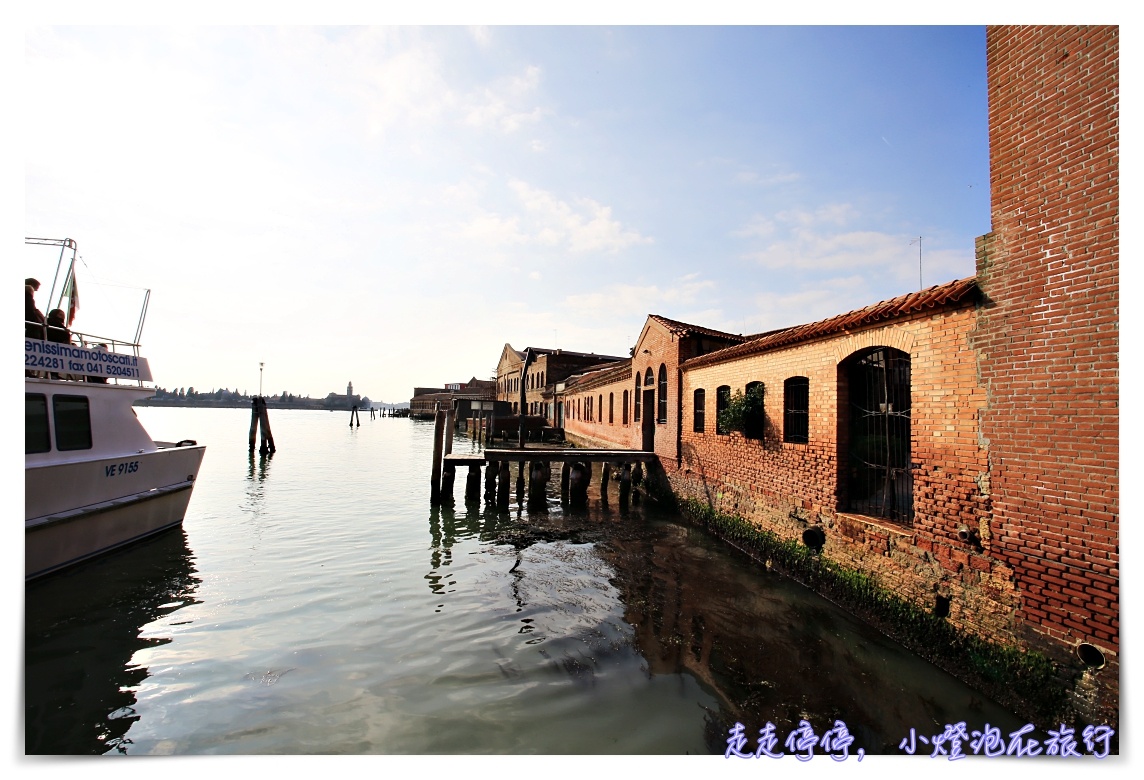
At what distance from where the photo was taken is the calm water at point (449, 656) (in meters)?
4.04

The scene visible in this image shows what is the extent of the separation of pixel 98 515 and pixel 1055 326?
492 inches

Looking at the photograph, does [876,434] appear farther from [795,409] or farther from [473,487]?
[473,487]

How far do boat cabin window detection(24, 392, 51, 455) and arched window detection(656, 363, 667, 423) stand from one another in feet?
40.2

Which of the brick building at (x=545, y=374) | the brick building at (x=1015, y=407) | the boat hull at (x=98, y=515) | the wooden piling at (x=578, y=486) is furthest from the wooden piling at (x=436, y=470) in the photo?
the brick building at (x=545, y=374)

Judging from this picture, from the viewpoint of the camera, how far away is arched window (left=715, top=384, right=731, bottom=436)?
10254 mm

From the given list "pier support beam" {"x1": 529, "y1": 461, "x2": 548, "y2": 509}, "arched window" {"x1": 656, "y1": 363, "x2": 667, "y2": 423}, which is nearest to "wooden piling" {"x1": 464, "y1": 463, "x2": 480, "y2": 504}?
"pier support beam" {"x1": 529, "y1": 461, "x2": 548, "y2": 509}

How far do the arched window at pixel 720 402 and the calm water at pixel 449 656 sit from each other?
2.51m

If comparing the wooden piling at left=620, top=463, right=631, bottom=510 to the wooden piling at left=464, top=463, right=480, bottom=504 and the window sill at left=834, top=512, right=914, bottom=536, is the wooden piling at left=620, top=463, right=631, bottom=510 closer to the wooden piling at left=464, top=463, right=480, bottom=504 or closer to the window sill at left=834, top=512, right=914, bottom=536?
the wooden piling at left=464, top=463, right=480, bottom=504

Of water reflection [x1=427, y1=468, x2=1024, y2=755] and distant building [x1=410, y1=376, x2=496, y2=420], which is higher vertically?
distant building [x1=410, y1=376, x2=496, y2=420]

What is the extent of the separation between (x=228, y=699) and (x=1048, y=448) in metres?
7.43

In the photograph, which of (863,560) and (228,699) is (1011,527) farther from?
(228,699)

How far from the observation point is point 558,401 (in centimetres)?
3453

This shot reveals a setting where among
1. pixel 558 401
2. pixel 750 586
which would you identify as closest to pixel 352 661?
pixel 750 586

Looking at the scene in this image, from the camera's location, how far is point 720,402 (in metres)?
10.6
